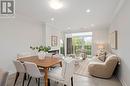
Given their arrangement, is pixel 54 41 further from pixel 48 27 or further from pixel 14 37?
pixel 14 37

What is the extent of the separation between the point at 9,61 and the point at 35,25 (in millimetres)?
2207

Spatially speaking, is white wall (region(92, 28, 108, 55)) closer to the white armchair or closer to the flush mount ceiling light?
the white armchair

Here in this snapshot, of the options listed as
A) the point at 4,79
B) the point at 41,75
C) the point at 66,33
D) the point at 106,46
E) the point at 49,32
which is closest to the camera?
the point at 4,79

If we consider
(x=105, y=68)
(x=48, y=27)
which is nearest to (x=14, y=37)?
(x=48, y=27)

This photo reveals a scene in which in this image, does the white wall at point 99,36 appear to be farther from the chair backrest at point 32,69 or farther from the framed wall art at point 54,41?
the chair backrest at point 32,69

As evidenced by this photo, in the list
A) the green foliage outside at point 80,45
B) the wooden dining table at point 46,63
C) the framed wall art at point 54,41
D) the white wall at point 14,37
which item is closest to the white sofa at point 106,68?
the wooden dining table at point 46,63

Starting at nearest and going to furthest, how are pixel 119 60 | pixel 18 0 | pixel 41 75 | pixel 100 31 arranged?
pixel 41 75 < pixel 18 0 < pixel 119 60 < pixel 100 31

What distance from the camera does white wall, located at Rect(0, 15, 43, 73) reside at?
12.6ft

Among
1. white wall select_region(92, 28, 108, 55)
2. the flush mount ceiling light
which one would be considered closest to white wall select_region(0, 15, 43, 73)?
the flush mount ceiling light

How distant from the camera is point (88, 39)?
29.1 ft

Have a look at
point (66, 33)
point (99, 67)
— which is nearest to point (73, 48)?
point (66, 33)

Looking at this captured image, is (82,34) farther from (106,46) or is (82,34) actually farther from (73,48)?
(106,46)

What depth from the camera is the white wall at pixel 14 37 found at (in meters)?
3.83

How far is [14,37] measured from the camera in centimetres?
424
